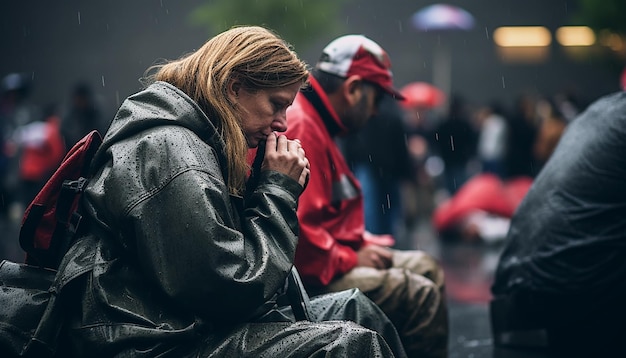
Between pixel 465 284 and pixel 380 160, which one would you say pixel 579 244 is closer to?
pixel 465 284

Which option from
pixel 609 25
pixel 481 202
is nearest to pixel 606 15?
pixel 609 25

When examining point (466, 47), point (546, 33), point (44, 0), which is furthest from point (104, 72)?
point (546, 33)

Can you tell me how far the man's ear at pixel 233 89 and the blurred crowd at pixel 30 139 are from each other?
7268 mm

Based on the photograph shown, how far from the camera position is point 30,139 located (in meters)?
13.5

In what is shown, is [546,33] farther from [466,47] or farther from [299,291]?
[299,291]

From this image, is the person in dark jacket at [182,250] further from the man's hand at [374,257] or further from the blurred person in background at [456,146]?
the blurred person in background at [456,146]

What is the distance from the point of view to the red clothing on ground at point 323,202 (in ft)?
14.2

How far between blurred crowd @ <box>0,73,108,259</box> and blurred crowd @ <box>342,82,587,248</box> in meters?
3.82

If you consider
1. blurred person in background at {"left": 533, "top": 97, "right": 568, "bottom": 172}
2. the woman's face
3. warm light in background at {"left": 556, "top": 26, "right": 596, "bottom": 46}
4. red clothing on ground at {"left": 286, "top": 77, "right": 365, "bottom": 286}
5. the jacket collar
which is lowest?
warm light in background at {"left": 556, "top": 26, "right": 596, "bottom": 46}

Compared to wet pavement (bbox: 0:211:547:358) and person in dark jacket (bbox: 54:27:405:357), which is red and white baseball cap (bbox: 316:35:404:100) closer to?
wet pavement (bbox: 0:211:547:358)

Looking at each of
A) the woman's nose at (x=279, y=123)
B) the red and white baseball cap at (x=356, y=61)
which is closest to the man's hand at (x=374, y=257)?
the red and white baseball cap at (x=356, y=61)

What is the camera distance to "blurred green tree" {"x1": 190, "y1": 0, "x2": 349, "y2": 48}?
22.7 metres

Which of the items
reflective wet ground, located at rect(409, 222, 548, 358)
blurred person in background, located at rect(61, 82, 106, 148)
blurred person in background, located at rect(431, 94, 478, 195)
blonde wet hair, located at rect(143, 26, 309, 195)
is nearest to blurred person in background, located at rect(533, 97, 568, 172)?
reflective wet ground, located at rect(409, 222, 548, 358)

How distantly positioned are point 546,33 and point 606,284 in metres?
28.7
